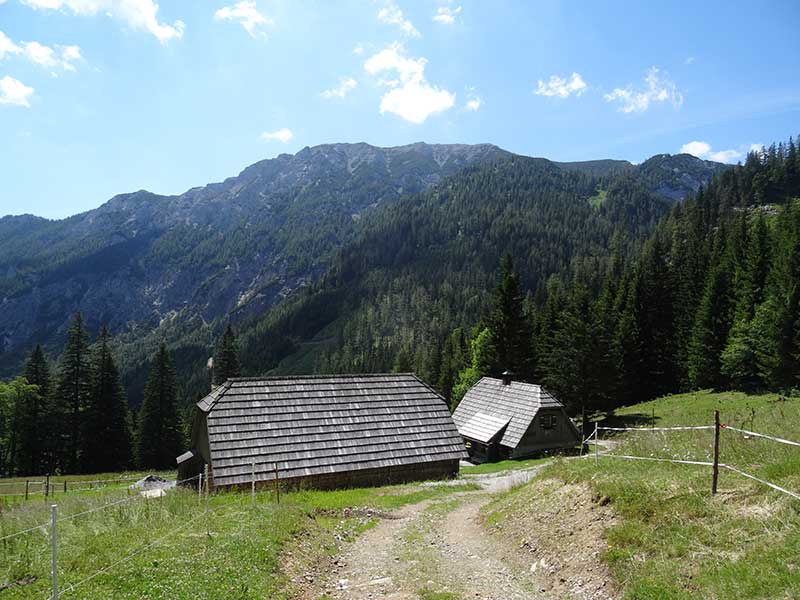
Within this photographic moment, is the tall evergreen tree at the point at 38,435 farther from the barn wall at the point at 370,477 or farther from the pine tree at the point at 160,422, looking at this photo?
the barn wall at the point at 370,477

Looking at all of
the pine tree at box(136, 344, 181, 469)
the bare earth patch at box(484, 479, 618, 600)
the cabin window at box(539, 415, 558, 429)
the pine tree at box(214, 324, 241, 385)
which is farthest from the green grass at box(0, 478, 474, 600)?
the pine tree at box(214, 324, 241, 385)

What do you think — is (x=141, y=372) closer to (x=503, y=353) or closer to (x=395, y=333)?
(x=395, y=333)

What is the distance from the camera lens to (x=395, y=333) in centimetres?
17425

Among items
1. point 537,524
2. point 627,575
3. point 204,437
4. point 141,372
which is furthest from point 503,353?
point 141,372

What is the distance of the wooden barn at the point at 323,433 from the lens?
2044cm

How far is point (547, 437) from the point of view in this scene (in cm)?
3484

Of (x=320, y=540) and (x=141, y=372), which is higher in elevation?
(x=320, y=540)

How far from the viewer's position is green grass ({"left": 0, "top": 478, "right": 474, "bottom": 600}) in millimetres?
7902

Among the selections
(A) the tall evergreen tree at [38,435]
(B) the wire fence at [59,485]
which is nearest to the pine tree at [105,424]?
(A) the tall evergreen tree at [38,435]

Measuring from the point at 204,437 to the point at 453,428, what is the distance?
509 inches

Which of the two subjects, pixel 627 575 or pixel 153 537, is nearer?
pixel 627 575

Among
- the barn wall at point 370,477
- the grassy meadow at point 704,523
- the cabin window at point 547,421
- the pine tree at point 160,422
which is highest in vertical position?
the grassy meadow at point 704,523

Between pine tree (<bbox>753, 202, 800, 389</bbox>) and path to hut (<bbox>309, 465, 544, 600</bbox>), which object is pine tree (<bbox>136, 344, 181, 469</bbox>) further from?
pine tree (<bbox>753, 202, 800, 389</bbox>)

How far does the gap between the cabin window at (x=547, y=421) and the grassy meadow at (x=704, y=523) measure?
2221cm
